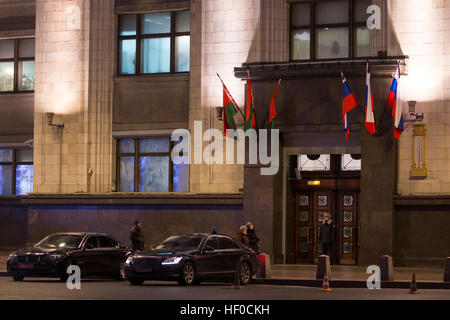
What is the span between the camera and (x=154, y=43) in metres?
37.9

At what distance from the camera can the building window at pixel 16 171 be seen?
133 feet

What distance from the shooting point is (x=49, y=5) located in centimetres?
3878

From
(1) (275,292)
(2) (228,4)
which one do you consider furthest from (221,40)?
(1) (275,292)

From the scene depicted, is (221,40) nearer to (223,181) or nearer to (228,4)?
(228,4)

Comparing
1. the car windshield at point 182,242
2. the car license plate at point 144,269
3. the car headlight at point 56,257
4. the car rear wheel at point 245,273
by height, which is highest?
the car windshield at point 182,242

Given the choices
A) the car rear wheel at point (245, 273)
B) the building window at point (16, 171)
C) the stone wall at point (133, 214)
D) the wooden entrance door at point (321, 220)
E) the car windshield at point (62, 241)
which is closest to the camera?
the car rear wheel at point (245, 273)

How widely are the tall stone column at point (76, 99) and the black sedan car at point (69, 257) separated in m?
8.34

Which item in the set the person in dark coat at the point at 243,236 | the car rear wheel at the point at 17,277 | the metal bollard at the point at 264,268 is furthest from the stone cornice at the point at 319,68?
the car rear wheel at the point at 17,277

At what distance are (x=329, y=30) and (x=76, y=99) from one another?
31.7 ft

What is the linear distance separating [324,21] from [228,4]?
3.44 meters

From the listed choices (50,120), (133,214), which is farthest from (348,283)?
(50,120)

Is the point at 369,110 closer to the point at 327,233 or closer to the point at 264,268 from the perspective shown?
the point at 327,233

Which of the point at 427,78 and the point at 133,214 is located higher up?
the point at 427,78

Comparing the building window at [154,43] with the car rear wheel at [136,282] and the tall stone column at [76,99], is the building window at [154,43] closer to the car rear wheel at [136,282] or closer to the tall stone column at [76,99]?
the tall stone column at [76,99]
